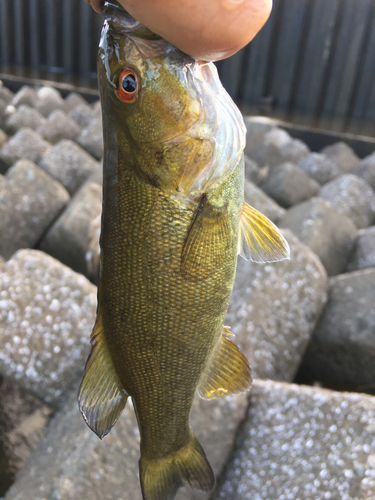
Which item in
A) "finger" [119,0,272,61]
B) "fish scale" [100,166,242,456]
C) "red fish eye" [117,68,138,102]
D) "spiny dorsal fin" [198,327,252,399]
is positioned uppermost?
"finger" [119,0,272,61]

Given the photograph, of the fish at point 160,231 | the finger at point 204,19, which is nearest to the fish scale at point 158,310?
the fish at point 160,231

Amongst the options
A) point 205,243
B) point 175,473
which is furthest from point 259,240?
point 175,473

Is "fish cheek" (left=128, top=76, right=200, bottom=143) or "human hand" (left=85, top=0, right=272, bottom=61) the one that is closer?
"human hand" (left=85, top=0, right=272, bottom=61)

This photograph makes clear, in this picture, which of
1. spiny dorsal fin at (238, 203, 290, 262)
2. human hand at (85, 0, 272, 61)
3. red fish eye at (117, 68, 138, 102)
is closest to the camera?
human hand at (85, 0, 272, 61)

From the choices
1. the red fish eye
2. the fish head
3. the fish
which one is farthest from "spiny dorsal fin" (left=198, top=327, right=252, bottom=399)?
the red fish eye

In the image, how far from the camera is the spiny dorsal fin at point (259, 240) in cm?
61

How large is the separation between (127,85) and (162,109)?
5cm

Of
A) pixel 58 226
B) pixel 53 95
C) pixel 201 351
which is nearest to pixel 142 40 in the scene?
pixel 201 351

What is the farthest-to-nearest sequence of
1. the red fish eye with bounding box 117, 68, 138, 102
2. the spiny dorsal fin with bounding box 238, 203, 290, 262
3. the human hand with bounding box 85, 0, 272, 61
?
the spiny dorsal fin with bounding box 238, 203, 290, 262
the red fish eye with bounding box 117, 68, 138, 102
the human hand with bounding box 85, 0, 272, 61

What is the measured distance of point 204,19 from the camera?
0.39 metres

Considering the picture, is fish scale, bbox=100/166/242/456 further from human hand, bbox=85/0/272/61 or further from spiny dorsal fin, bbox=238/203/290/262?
human hand, bbox=85/0/272/61

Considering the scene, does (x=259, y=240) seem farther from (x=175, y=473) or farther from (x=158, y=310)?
(x=175, y=473)

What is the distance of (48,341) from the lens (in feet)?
3.78

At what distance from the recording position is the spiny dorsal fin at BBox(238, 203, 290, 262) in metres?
0.61
